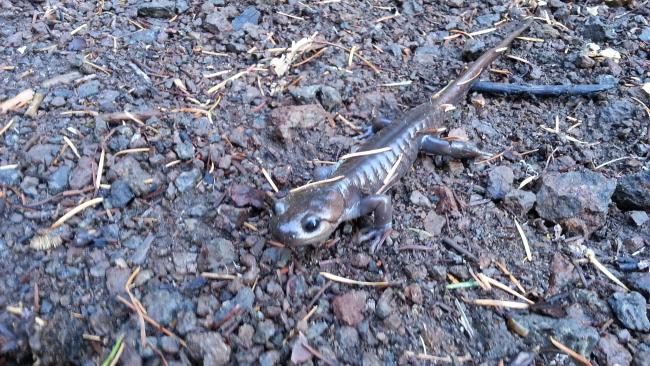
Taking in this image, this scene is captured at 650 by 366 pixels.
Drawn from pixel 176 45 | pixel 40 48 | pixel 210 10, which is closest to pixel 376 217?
pixel 176 45

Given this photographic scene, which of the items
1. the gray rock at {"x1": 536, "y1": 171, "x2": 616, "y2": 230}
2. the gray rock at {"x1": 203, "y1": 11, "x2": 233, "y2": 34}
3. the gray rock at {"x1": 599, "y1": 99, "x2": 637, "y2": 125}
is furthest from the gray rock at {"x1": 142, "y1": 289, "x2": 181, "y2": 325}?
the gray rock at {"x1": 599, "y1": 99, "x2": 637, "y2": 125}

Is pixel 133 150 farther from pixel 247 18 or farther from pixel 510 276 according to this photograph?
pixel 510 276

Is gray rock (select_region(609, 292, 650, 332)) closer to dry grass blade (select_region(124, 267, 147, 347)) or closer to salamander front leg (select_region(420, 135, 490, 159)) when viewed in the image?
salamander front leg (select_region(420, 135, 490, 159))

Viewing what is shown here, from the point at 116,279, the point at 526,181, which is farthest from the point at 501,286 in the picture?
the point at 116,279

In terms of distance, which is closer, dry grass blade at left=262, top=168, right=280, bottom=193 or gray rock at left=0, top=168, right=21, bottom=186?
gray rock at left=0, top=168, right=21, bottom=186

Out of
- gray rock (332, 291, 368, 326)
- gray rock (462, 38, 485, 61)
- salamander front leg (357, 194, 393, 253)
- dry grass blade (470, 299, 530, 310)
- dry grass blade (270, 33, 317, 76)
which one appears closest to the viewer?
gray rock (332, 291, 368, 326)
